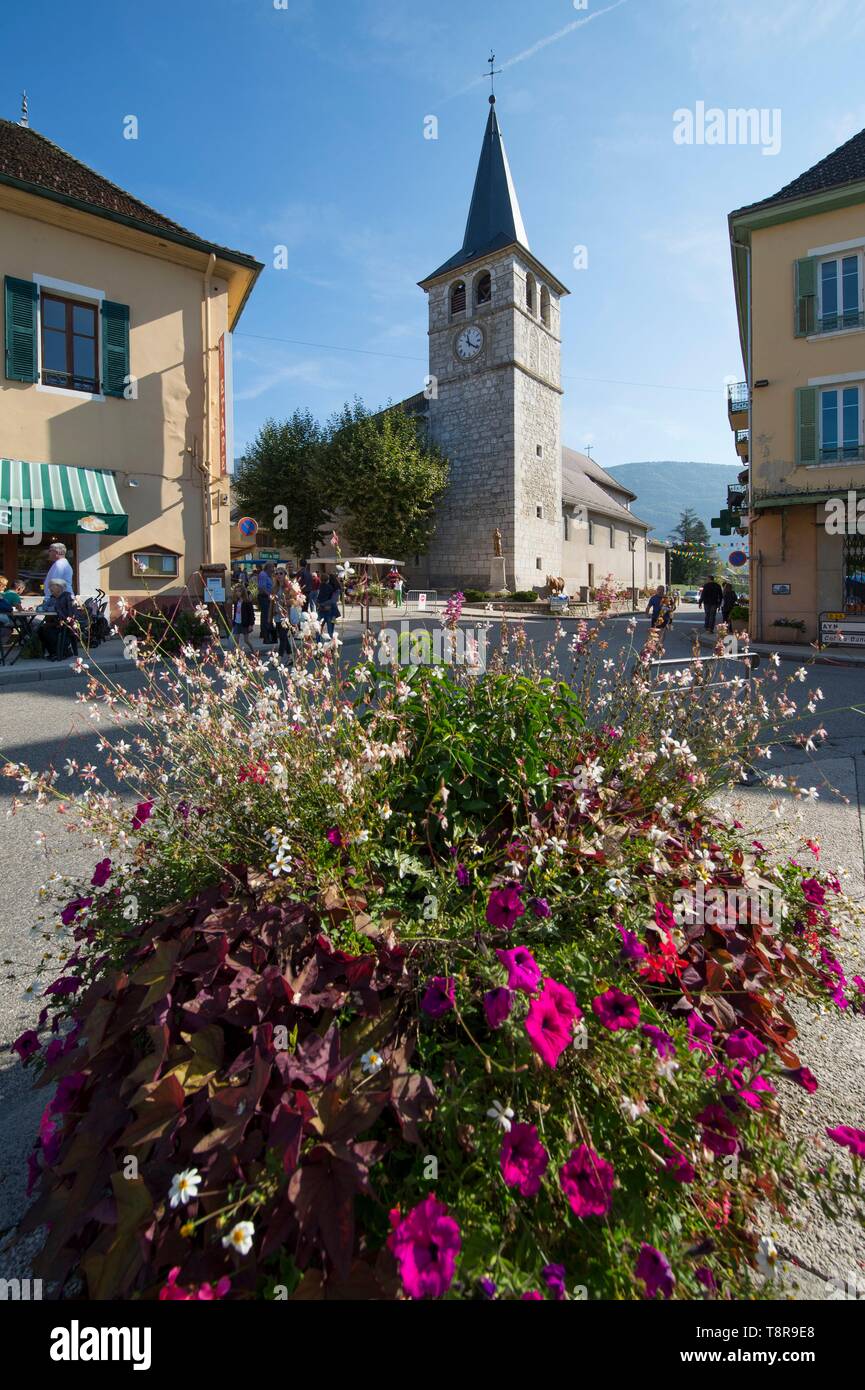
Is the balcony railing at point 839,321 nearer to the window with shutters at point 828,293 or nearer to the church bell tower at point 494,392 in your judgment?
the window with shutters at point 828,293

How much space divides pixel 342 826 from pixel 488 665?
53.6 inches

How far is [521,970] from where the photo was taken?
1397 mm

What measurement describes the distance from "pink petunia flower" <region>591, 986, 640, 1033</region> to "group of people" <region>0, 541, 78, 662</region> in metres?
10.9

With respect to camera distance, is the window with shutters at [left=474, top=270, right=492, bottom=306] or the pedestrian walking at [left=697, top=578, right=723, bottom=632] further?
the window with shutters at [left=474, top=270, right=492, bottom=306]

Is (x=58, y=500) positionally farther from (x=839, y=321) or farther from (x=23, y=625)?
(x=839, y=321)

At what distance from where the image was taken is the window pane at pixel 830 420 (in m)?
16.5

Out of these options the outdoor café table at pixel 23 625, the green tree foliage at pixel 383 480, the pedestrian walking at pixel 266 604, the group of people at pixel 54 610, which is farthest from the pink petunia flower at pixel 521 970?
the green tree foliage at pixel 383 480

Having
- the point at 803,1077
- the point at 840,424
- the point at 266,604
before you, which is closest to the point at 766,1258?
the point at 803,1077

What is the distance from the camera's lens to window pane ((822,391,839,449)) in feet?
54.0

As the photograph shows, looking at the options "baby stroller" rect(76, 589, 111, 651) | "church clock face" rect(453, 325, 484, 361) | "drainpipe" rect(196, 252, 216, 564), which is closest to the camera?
"baby stroller" rect(76, 589, 111, 651)

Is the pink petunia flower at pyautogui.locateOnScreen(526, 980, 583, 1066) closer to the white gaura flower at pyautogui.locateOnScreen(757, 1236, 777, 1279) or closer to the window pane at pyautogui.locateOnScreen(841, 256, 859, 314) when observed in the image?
the white gaura flower at pyautogui.locateOnScreen(757, 1236, 777, 1279)

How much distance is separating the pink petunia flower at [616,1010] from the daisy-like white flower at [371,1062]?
1.46 ft

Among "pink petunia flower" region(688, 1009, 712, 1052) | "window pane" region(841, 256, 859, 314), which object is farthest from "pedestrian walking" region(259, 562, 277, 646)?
"window pane" region(841, 256, 859, 314)

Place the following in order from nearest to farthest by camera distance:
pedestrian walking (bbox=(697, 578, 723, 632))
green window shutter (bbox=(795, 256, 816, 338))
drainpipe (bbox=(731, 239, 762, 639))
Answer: green window shutter (bbox=(795, 256, 816, 338)) < drainpipe (bbox=(731, 239, 762, 639)) < pedestrian walking (bbox=(697, 578, 723, 632))
